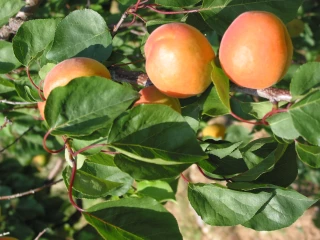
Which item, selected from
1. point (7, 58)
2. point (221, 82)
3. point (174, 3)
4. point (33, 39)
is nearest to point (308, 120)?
point (221, 82)

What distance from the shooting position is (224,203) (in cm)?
83

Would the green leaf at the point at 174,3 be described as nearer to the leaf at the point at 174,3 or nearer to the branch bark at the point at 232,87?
the leaf at the point at 174,3

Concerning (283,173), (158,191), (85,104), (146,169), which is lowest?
(158,191)

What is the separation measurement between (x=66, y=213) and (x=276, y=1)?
2308 mm

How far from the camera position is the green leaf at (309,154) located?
32.4 inches

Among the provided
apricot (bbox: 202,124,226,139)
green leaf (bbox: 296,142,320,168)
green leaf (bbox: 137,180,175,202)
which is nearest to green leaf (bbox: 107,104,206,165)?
green leaf (bbox: 296,142,320,168)

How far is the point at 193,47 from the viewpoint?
31.3 inches

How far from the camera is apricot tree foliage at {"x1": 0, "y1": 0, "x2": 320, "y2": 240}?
0.74 m

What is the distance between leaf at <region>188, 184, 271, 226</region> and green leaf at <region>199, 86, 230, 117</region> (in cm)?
14

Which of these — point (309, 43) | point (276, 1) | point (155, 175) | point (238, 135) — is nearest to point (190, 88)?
point (155, 175)

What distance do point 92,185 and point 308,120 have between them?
0.42 m

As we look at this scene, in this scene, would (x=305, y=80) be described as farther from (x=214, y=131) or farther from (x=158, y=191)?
(x=214, y=131)

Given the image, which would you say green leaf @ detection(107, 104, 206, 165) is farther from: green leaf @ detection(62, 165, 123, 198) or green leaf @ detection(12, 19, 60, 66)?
green leaf @ detection(12, 19, 60, 66)

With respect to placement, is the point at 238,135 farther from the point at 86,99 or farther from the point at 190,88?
the point at 86,99
